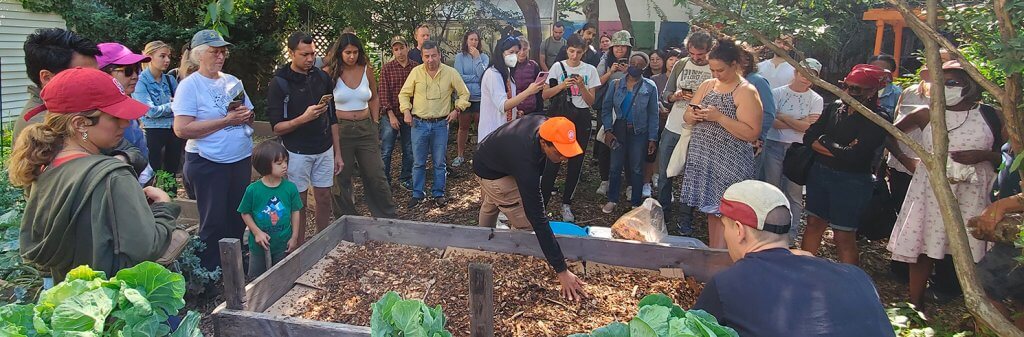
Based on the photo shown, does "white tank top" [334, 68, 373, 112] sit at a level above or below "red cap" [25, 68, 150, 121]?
below

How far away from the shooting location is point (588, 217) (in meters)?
5.96

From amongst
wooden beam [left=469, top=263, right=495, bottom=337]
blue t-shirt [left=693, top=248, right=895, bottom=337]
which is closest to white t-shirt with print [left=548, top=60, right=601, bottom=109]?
wooden beam [left=469, top=263, right=495, bottom=337]

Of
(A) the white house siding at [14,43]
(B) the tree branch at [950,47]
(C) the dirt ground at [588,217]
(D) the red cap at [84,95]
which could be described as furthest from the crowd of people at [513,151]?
(A) the white house siding at [14,43]

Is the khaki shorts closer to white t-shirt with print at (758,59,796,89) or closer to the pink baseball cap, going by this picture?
the pink baseball cap

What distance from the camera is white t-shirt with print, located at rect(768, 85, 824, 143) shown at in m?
4.98

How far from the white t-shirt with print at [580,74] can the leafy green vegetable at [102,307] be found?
4419 millimetres

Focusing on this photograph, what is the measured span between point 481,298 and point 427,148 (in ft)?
12.4

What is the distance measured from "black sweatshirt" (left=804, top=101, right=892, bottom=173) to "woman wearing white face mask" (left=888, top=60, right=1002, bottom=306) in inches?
8.2

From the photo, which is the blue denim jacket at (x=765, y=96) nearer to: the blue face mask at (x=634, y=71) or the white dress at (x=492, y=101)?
the blue face mask at (x=634, y=71)

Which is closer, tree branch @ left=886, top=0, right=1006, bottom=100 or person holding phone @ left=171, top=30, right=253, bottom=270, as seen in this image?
tree branch @ left=886, top=0, right=1006, bottom=100

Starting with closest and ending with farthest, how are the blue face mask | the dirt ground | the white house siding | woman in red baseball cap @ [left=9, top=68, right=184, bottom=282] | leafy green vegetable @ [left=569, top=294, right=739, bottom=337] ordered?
leafy green vegetable @ [left=569, top=294, right=739, bottom=337], woman in red baseball cap @ [left=9, top=68, right=184, bottom=282], the dirt ground, the blue face mask, the white house siding

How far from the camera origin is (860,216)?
4.14 m

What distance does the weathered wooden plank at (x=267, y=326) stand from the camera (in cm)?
274

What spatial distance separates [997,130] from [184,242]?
428 cm
